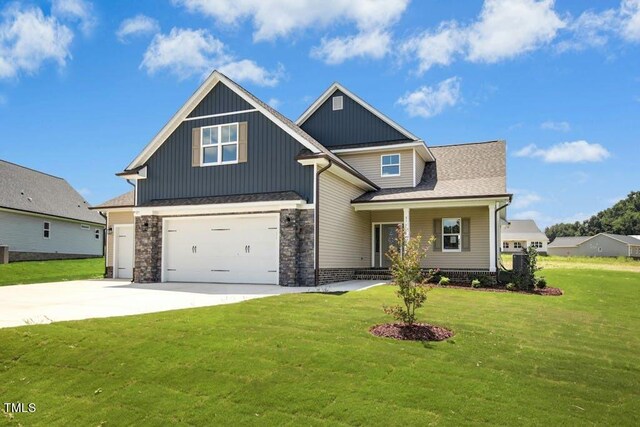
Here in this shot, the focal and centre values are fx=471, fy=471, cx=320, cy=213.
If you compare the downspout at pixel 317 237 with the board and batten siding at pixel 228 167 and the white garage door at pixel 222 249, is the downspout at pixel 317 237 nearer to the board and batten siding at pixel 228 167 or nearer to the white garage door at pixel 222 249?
the board and batten siding at pixel 228 167

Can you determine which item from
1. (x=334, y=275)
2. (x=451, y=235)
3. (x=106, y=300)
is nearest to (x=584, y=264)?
(x=451, y=235)

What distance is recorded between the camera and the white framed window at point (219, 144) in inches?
725

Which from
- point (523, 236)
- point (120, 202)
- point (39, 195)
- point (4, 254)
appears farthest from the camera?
point (523, 236)

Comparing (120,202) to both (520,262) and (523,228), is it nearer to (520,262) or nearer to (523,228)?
(520,262)

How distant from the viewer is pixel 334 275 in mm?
18031

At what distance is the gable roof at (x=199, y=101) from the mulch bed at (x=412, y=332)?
898 centimetres

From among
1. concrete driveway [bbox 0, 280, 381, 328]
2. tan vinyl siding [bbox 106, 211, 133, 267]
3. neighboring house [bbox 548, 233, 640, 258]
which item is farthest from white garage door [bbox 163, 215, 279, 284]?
neighboring house [bbox 548, 233, 640, 258]

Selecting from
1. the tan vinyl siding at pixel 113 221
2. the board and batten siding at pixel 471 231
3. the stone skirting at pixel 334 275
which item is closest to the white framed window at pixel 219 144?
the stone skirting at pixel 334 275

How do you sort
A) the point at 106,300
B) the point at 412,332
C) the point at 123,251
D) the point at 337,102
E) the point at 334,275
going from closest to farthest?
1. the point at 412,332
2. the point at 106,300
3. the point at 334,275
4. the point at 123,251
5. the point at 337,102

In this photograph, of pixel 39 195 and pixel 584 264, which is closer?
pixel 39 195

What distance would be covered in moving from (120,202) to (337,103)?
463 inches

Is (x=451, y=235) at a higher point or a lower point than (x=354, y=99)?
lower

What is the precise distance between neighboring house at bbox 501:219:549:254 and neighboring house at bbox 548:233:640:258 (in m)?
10.2

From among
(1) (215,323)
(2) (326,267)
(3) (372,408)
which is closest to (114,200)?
(2) (326,267)
